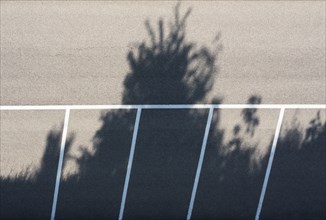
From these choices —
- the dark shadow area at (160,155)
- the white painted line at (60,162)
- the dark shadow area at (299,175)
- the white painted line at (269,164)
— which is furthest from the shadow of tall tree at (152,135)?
the dark shadow area at (299,175)

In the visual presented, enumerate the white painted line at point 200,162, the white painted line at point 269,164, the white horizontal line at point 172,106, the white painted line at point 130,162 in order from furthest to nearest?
1. the white painted line at point 269,164
2. the white painted line at point 200,162
3. the white painted line at point 130,162
4. the white horizontal line at point 172,106

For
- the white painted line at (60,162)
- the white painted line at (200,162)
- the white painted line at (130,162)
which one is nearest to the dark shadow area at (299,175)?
the white painted line at (200,162)

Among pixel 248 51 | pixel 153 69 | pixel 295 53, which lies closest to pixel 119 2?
pixel 153 69

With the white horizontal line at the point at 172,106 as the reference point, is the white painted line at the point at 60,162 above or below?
below

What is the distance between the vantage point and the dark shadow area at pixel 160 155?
35.9 ft

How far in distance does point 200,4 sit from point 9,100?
4644 mm

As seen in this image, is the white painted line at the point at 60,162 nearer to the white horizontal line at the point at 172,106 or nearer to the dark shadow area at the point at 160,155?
the dark shadow area at the point at 160,155

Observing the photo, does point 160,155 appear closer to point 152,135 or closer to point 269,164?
point 152,135

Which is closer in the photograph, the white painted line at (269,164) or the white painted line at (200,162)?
the white painted line at (200,162)

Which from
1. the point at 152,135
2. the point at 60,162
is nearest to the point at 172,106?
the point at 152,135

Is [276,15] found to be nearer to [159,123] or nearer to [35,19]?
[159,123]

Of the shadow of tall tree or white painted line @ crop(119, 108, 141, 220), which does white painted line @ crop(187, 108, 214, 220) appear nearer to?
the shadow of tall tree

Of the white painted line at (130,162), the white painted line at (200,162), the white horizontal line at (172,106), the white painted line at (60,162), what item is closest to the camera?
the white horizontal line at (172,106)

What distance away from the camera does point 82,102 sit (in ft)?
35.7
